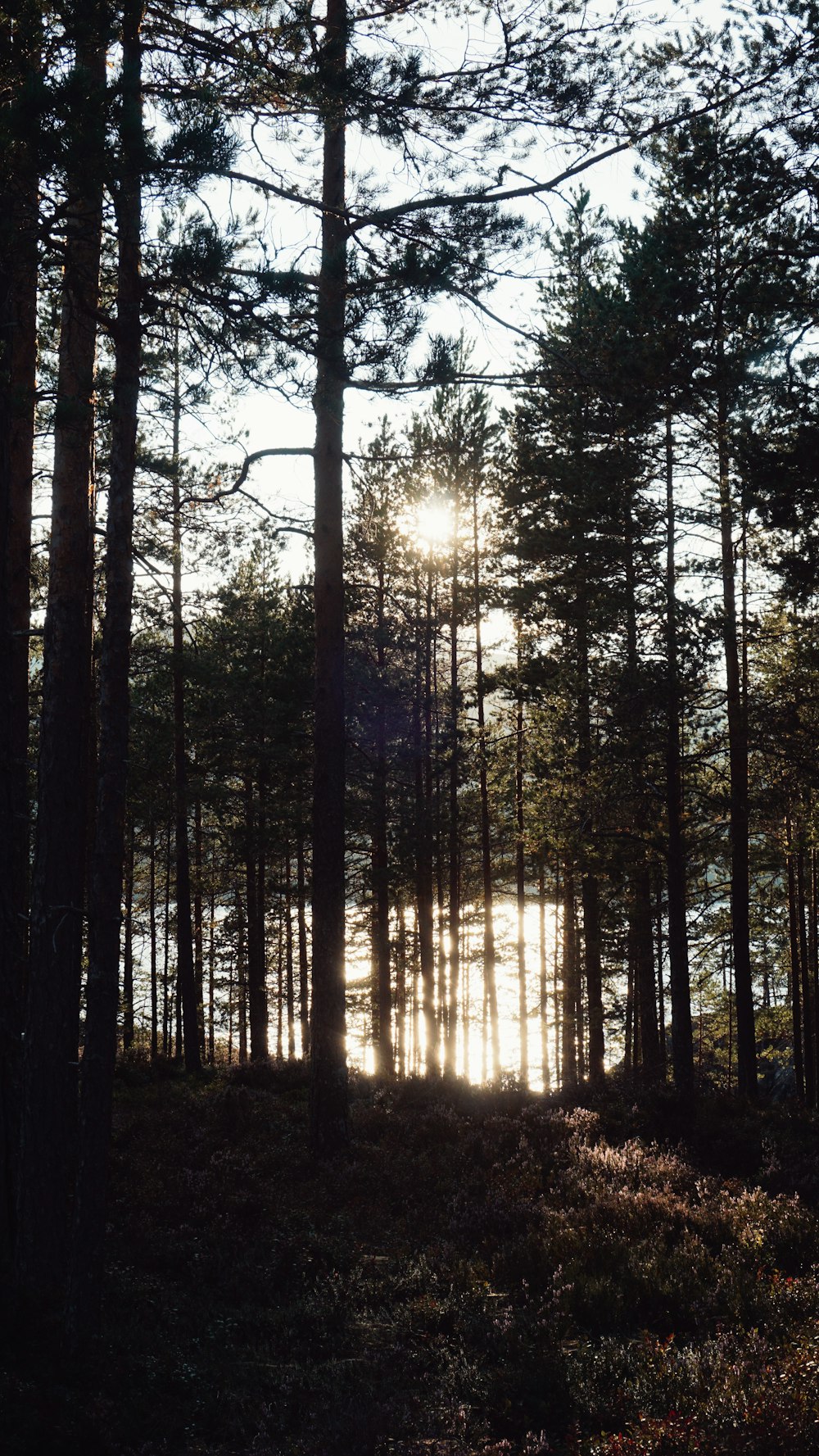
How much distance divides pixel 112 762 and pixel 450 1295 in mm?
5091

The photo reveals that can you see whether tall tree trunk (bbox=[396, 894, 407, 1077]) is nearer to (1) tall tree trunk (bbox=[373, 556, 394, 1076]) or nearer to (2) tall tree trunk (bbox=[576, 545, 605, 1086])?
(1) tall tree trunk (bbox=[373, 556, 394, 1076])

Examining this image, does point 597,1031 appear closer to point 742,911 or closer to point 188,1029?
point 742,911

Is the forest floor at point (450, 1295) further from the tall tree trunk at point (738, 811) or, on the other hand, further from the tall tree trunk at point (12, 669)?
the tall tree trunk at point (738, 811)

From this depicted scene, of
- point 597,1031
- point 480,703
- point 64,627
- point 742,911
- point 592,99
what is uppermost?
point 592,99

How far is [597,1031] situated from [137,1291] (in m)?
15.5

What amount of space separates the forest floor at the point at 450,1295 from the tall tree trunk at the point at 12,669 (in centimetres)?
171

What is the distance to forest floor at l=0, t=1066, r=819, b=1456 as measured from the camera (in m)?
5.15

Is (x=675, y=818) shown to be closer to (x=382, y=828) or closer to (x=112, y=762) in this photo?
(x=382, y=828)

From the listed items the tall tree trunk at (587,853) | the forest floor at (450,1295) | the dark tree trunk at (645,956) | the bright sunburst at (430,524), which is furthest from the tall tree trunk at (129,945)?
the forest floor at (450,1295)

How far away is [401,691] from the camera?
21.7m

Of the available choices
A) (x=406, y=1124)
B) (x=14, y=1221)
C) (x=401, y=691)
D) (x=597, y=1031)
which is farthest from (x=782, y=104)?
Result: (x=597, y=1031)

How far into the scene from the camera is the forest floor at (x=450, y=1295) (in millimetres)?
5148

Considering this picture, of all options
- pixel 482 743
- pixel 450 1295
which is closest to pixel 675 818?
pixel 482 743

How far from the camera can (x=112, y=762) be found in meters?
6.57
